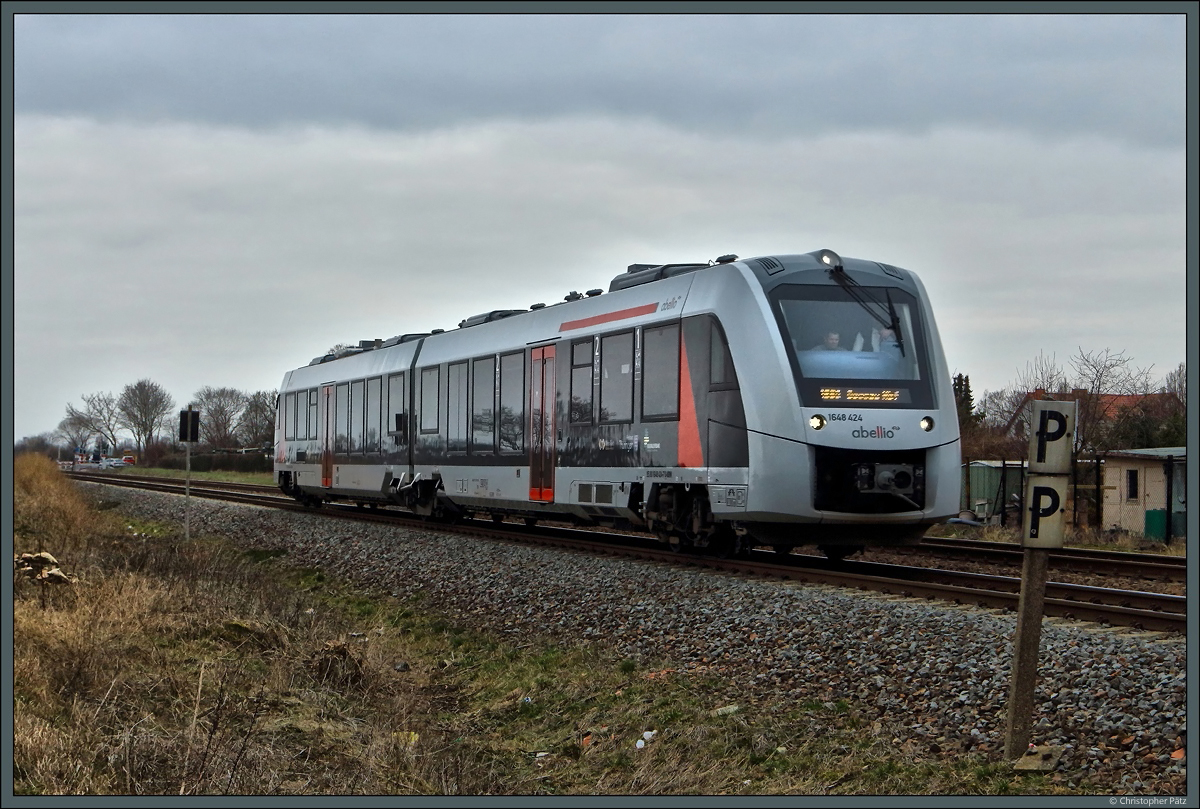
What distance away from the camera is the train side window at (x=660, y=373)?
13688mm

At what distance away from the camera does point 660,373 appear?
14.0 meters

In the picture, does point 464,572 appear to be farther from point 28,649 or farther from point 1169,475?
point 1169,475

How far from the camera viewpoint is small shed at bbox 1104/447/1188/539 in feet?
76.5

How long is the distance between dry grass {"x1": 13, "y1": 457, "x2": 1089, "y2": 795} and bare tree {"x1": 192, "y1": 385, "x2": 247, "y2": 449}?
8003 centimetres

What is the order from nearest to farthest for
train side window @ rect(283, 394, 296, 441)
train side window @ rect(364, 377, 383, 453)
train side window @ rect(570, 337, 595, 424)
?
train side window @ rect(570, 337, 595, 424)
train side window @ rect(364, 377, 383, 453)
train side window @ rect(283, 394, 296, 441)

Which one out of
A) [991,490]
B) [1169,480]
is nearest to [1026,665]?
[1169,480]

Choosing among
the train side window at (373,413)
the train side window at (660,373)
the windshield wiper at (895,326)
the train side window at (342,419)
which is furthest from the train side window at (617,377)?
the train side window at (342,419)

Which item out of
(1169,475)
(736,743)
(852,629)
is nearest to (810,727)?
(736,743)

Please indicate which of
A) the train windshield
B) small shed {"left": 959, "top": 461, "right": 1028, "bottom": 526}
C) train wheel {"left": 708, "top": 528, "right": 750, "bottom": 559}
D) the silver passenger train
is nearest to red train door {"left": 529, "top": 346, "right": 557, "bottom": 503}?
the silver passenger train

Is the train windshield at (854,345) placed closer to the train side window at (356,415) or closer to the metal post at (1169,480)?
the metal post at (1169,480)

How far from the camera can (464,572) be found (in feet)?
50.5

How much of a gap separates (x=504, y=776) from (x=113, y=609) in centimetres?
547

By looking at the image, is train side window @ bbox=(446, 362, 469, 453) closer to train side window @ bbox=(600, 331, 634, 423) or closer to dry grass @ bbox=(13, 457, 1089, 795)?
train side window @ bbox=(600, 331, 634, 423)

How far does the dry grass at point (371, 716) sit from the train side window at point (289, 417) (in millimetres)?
16798
